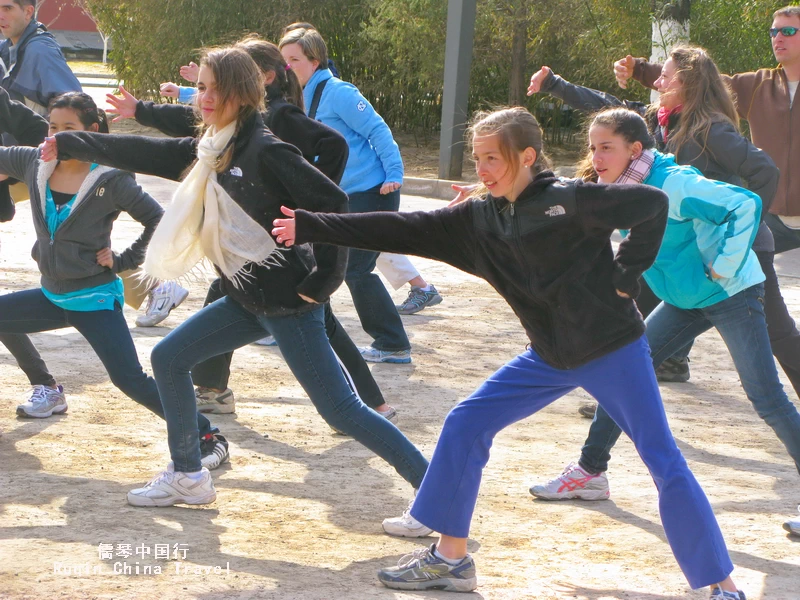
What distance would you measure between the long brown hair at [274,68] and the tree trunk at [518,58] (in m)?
13.8

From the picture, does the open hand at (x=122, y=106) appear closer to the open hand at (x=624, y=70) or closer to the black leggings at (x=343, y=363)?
the black leggings at (x=343, y=363)

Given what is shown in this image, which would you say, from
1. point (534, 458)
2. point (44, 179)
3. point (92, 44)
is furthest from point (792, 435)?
point (92, 44)

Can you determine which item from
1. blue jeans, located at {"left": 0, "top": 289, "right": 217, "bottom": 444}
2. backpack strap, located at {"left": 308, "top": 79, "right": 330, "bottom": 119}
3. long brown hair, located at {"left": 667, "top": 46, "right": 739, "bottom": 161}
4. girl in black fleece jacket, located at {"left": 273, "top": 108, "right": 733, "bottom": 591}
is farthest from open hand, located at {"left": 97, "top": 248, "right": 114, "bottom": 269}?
long brown hair, located at {"left": 667, "top": 46, "right": 739, "bottom": 161}

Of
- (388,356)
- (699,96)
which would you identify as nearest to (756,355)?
(699,96)

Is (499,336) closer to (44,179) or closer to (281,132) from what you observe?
(281,132)

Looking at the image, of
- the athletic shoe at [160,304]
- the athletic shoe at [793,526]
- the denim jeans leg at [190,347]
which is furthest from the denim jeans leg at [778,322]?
the athletic shoe at [160,304]

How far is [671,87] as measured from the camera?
202 inches

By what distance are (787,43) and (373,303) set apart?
2.81m

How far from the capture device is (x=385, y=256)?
8555 mm

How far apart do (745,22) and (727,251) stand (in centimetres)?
1179

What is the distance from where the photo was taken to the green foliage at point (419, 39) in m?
16.5

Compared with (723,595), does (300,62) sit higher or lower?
higher

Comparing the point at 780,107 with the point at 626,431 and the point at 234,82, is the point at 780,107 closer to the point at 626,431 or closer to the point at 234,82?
the point at 626,431

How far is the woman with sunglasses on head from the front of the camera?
5.09 m
